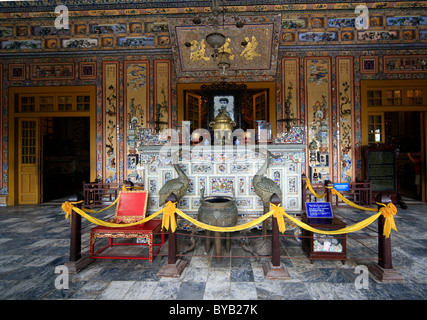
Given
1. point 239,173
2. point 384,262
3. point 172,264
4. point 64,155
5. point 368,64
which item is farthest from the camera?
point 64,155

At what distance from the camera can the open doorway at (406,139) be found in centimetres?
830

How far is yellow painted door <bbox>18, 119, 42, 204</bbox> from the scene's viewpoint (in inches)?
263

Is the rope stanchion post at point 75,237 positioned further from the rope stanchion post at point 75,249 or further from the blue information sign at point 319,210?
the blue information sign at point 319,210

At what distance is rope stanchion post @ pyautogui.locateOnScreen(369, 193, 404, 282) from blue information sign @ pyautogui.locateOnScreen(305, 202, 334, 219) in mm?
535

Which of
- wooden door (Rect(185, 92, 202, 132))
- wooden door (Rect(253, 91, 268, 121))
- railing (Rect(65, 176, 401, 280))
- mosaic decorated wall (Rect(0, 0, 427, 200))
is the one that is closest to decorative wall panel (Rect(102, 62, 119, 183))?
mosaic decorated wall (Rect(0, 0, 427, 200))

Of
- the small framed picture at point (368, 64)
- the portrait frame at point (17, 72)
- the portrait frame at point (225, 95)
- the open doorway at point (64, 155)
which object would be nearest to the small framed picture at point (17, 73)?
the portrait frame at point (17, 72)

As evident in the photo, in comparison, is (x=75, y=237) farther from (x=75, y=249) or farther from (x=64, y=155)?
(x=64, y=155)

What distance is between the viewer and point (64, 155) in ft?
31.4

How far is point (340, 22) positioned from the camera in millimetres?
→ 6262

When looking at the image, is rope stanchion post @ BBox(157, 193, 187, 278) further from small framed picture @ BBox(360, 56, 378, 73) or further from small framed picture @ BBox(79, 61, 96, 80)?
small framed picture @ BBox(360, 56, 378, 73)

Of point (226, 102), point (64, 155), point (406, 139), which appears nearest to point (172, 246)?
point (226, 102)

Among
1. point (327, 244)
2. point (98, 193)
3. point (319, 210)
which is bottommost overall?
point (327, 244)

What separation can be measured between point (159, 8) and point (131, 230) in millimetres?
6205
